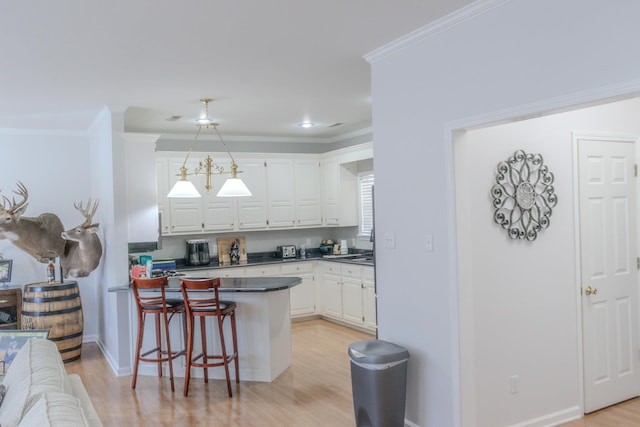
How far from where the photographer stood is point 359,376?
3570mm

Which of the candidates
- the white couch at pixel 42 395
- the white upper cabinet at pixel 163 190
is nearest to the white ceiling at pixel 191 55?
the white upper cabinet at pixel 163 190

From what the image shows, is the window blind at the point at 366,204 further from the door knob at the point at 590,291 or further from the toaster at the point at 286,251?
the door knob at the point at 590,291

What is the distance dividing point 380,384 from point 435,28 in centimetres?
219

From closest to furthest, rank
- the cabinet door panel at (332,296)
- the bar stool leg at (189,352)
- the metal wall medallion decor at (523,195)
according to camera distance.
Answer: the metal wall medallion decor at (523,195), the bar stool leg at (189,352), the cabinet door panel at (332,296)

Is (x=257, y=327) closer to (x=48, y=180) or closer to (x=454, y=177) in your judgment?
(x=454, y=177)

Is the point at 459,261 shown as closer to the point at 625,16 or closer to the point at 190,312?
the point at 625,16

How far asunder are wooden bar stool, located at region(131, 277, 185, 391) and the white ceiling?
167cm

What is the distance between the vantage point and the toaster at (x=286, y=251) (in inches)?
312

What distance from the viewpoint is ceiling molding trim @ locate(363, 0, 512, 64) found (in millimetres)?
3010

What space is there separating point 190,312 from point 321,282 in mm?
3141

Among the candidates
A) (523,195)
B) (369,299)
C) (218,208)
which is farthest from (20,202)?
(523,195)

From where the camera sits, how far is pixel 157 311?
189 inches

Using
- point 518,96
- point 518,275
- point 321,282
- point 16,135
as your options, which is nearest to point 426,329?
point 518,275

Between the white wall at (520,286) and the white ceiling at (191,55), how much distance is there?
1016mm
